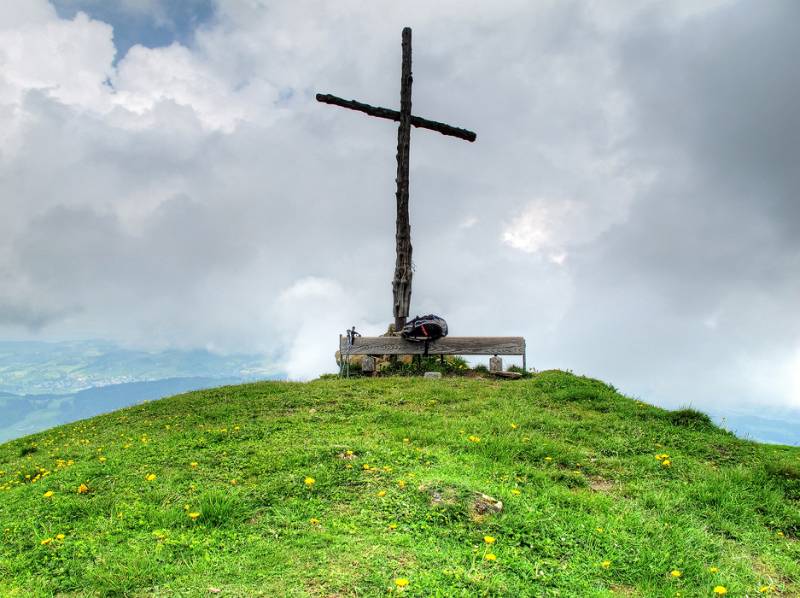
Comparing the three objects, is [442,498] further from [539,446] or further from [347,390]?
[347,390]

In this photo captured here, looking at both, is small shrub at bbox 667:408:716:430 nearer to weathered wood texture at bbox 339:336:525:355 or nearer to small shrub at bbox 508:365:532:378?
small shrub at bbox 508:365:532:378

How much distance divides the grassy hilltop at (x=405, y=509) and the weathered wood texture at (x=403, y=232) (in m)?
9.89

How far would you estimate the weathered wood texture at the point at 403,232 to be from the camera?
72.2ft

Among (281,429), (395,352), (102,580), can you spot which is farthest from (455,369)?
(102,580)

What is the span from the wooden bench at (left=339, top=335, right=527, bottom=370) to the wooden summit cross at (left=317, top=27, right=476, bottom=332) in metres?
1.85

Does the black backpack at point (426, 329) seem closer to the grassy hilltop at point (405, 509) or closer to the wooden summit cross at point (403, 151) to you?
the wooden summit cross at point (403, 151)

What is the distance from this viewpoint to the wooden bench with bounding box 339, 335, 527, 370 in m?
19.9

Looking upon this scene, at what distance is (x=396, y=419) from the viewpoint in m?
11.9

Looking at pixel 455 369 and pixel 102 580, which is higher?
pixel 455 369

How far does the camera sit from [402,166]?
2216cm

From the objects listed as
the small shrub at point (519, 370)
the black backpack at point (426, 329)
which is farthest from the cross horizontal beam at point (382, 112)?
the small shrub at point (519, 370)

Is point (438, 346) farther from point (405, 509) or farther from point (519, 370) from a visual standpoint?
point (405, 509)

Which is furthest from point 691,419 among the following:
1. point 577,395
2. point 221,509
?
point 221,509

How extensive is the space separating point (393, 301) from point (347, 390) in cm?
742
